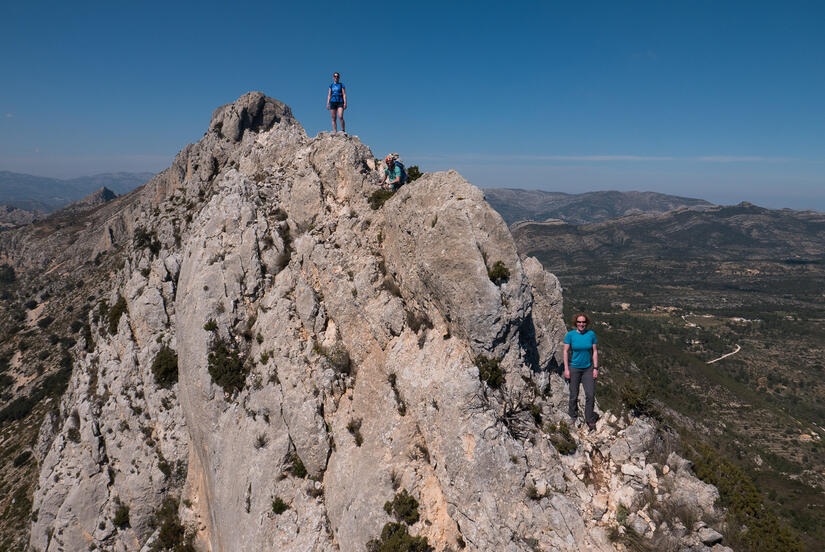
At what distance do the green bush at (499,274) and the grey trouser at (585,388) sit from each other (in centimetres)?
520

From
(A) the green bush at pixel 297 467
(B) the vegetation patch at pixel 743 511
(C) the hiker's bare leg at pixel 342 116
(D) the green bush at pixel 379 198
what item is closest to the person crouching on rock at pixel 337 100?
(C) the hiker's bare leg at pixel 342 116

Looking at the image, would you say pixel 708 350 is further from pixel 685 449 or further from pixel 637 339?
pixel 685 449

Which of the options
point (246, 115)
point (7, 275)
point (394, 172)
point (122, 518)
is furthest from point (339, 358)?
point (7, 275)

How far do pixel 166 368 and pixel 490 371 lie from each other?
1180 inches

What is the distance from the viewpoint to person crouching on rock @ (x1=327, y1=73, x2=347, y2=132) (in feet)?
94.2

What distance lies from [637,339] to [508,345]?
482 ft

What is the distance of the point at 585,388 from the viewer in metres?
17.0

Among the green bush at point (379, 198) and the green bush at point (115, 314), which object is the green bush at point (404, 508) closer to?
the green bush at point (379, 198)

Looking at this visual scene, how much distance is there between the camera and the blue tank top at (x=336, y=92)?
28777mm

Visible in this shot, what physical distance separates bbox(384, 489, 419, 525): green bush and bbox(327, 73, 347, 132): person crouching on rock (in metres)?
26.9

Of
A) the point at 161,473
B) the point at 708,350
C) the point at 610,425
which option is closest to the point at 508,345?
the point at 610,425

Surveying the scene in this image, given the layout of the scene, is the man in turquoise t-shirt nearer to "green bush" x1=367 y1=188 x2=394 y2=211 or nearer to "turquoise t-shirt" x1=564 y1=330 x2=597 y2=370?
"green bush" x1=367 y1=188 x2=394 y2=211

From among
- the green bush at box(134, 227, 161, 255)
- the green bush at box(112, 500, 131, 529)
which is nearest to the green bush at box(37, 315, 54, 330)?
the green bush at box(134, 227, 161, 255)

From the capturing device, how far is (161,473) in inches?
1209
